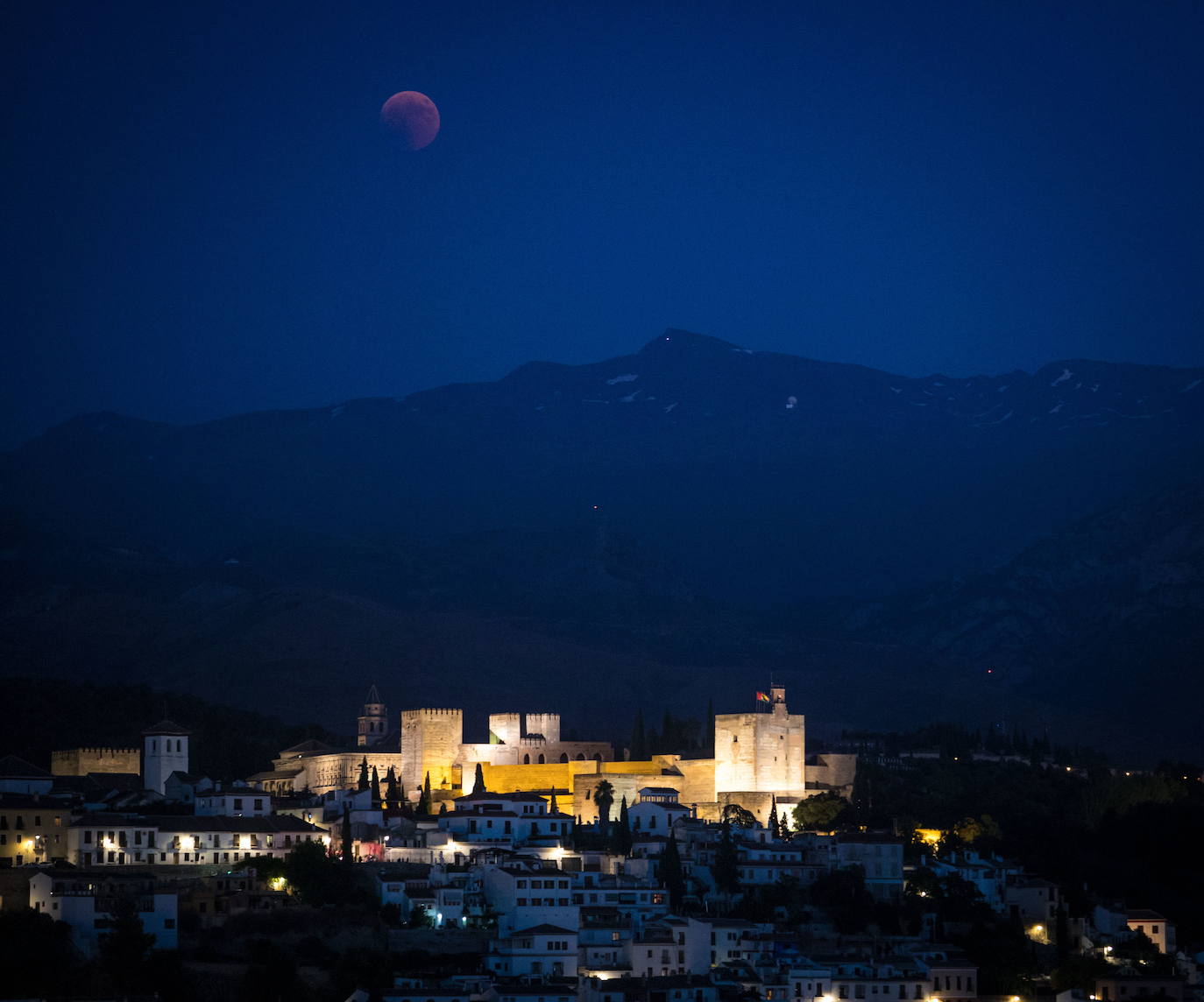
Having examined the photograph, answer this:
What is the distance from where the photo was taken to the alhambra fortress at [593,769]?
86.1m

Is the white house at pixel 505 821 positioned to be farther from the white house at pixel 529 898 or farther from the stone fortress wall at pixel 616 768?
the white house at pixel 529 898

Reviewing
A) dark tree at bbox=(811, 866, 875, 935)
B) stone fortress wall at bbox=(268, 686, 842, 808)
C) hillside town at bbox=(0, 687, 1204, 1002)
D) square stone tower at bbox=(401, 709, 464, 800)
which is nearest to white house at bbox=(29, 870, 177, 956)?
hillside town at bbox=(0, 687, 1204, 1002)

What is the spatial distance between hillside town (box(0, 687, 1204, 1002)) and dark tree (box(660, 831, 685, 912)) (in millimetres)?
102

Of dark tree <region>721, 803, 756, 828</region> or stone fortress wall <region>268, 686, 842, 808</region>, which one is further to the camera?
stone fortress wall <region>268, 686, 842, 808</region>

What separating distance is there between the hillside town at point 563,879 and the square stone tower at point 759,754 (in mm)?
96

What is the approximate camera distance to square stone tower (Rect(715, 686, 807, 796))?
3445 inches

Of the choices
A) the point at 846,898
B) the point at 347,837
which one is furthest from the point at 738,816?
the point at 347,837

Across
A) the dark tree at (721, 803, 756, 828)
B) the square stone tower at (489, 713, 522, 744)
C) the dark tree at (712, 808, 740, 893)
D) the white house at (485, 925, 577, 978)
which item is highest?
the square stone tower at (489, 713, 522, 744)

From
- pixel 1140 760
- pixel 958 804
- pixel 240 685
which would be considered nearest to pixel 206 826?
pixel 958 804

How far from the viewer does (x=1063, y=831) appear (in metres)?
85.5

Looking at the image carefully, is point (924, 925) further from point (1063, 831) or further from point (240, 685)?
point (240, 685)

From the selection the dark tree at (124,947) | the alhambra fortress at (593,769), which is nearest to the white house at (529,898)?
the dark tree at (124,947)

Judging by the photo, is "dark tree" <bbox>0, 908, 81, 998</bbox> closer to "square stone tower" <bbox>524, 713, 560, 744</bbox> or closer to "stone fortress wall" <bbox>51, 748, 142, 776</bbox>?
"stone fortress wall" <bbox>51, 748, 142, 776</bbox>

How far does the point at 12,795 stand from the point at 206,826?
20.6 ft
